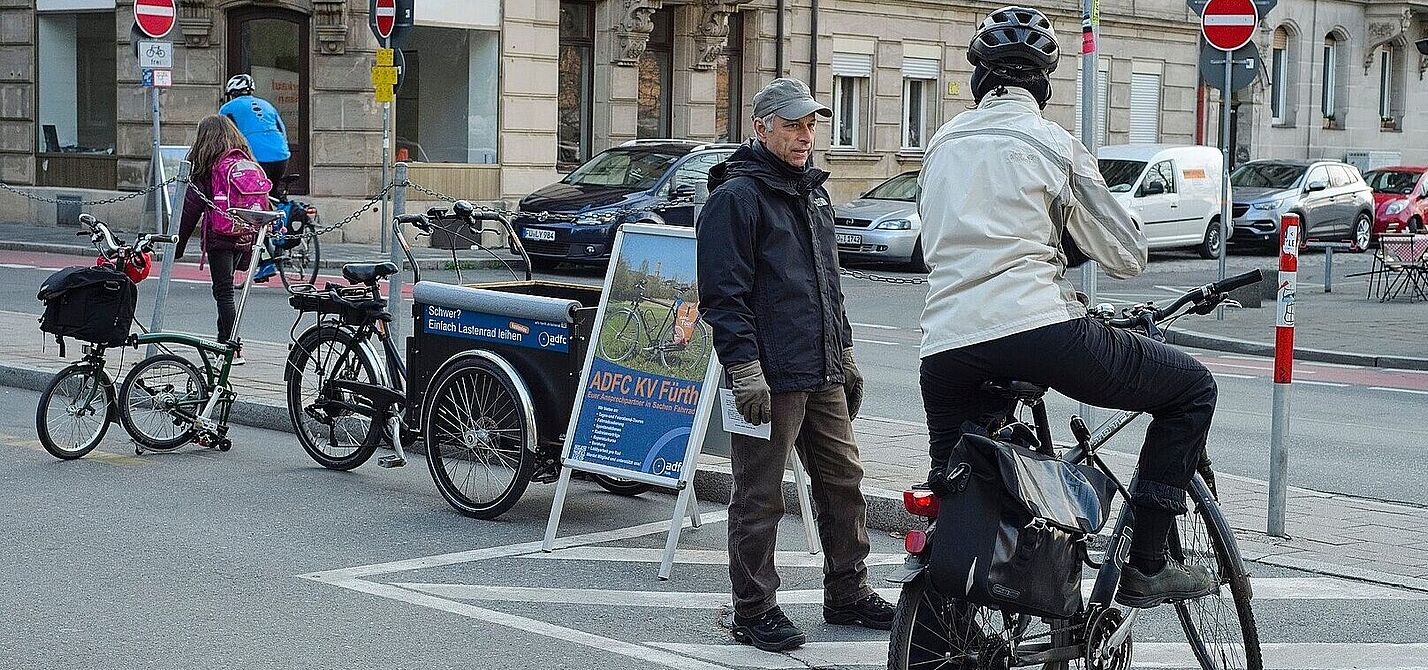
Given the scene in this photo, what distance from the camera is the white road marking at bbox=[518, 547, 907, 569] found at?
707 cm

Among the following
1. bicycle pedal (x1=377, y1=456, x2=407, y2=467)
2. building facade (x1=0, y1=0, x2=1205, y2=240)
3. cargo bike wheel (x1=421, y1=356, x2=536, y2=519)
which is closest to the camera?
cargo bike wheel (x1=421, y1=356, x2=536, y2=519)

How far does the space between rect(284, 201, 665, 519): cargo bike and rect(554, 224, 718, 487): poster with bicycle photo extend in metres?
0.29

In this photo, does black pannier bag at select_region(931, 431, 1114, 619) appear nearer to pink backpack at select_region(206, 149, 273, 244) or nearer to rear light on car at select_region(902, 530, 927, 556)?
rear light on car at select_region(902, 530, 927, 556)

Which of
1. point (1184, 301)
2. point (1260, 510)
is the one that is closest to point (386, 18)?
point (1260, 510)

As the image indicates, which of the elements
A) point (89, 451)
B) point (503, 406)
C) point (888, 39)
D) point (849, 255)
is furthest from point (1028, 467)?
point (888, 39)

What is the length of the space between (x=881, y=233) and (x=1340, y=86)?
84.5ft

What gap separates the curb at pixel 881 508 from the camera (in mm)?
6656

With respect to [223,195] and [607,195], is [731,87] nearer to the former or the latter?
[607,195]

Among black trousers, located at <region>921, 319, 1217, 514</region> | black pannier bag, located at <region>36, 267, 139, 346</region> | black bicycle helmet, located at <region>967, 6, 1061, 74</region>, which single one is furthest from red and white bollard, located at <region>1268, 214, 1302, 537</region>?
black pannier bag, located at <region>36, 267, 139, 346</region>

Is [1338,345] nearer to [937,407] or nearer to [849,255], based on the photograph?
[849,255]

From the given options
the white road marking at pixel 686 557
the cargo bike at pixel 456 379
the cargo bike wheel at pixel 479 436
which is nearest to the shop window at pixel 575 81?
the cargo bike at pixel 456 379

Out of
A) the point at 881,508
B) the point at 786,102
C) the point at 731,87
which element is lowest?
the point at 881,508

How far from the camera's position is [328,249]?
23.5 m

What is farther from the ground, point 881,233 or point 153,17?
point 153,17
